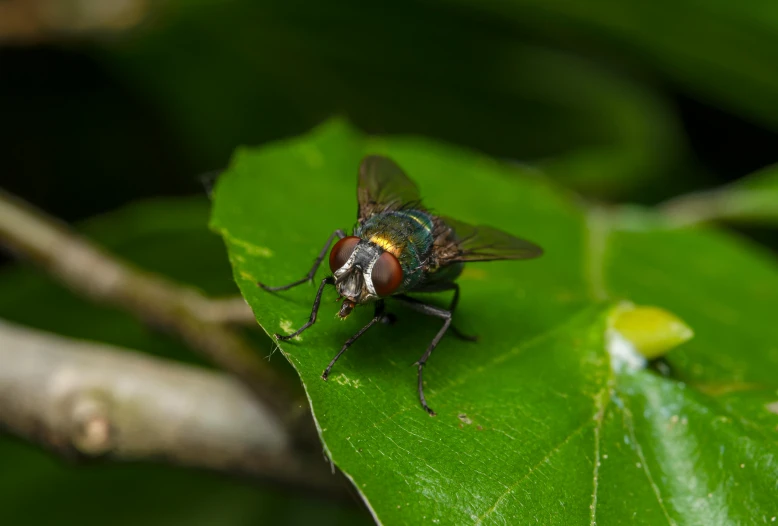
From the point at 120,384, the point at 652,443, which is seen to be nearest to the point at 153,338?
the point at 120,384

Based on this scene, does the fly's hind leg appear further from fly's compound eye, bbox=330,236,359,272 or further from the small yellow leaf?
the small yellow leaf

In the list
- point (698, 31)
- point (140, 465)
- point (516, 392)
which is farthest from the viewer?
point (698, 31)

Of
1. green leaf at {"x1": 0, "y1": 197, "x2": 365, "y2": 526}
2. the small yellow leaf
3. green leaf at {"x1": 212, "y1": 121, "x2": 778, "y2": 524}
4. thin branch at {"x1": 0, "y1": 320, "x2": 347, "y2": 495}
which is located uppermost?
the small yellow leaf

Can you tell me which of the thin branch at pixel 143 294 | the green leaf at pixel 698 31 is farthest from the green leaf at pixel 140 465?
the green leaf at pixel 698 31

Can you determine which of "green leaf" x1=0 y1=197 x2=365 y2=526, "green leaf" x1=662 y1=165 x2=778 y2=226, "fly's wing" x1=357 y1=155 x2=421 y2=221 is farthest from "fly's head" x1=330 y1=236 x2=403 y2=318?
"green leaf" x1=662 y1=165 x2=778 y2=226

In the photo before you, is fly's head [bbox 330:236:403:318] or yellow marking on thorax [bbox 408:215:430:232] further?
yellow marking on thorax [bbox 408:215:430:232]

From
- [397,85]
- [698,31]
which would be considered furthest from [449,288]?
[397,85]

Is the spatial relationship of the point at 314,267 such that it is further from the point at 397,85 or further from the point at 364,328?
the point at 397,85
